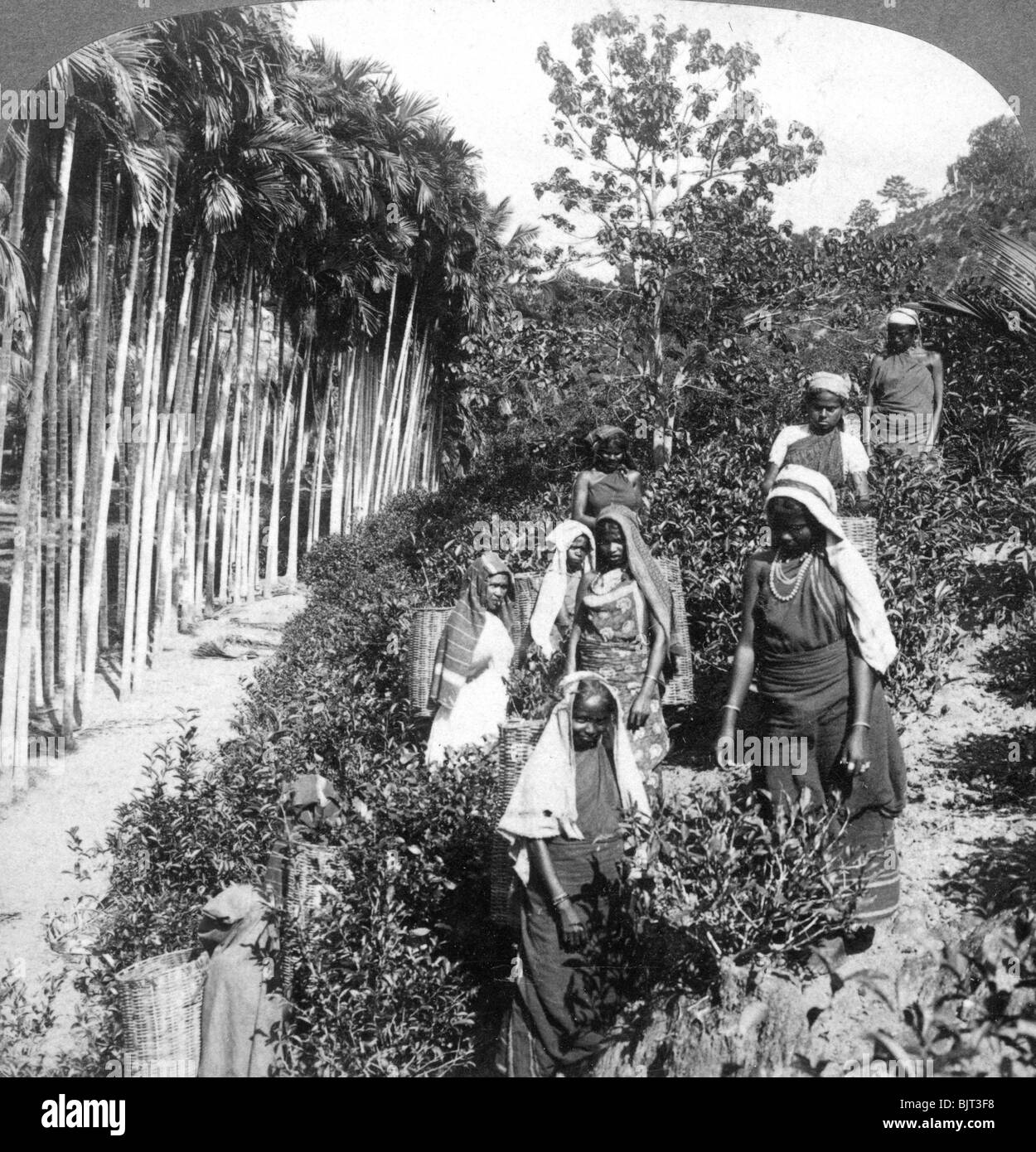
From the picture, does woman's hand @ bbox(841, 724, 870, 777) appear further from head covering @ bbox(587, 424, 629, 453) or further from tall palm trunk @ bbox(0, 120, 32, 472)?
tall palm trunk @ bbox(0, 120, 32, 472)

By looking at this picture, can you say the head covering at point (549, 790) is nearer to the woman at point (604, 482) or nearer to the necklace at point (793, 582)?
the necklace at point (793, 582)

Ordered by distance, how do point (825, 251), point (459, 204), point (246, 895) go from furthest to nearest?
point (459, 204)
point (825, 251)
point (246, 895)

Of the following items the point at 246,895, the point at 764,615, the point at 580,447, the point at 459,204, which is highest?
the point at 459,204

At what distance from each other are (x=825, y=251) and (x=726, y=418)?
1.61 meters

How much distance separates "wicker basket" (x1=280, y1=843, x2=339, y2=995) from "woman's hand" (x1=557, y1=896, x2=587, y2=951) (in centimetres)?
121

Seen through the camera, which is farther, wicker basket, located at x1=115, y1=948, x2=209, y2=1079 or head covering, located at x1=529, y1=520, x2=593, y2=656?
head covering, located at x1=529, y1=520, x2=593, y2=656

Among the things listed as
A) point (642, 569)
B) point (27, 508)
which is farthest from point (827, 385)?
point (27, 508)

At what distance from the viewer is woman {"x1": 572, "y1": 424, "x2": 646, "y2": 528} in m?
7.28

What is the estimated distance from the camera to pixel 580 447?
972 cm

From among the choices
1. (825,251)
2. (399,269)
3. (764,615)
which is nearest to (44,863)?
(764,615)

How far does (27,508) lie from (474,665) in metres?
4.15

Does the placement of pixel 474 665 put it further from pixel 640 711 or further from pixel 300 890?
pixel 300 890

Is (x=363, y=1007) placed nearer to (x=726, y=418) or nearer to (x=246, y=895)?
Answer: (x=246, y=895)

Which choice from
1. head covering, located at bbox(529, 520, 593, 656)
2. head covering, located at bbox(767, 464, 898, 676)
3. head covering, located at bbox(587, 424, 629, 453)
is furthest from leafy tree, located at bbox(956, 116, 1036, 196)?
head covering, located at bbox(529, 520, 593, 656)
